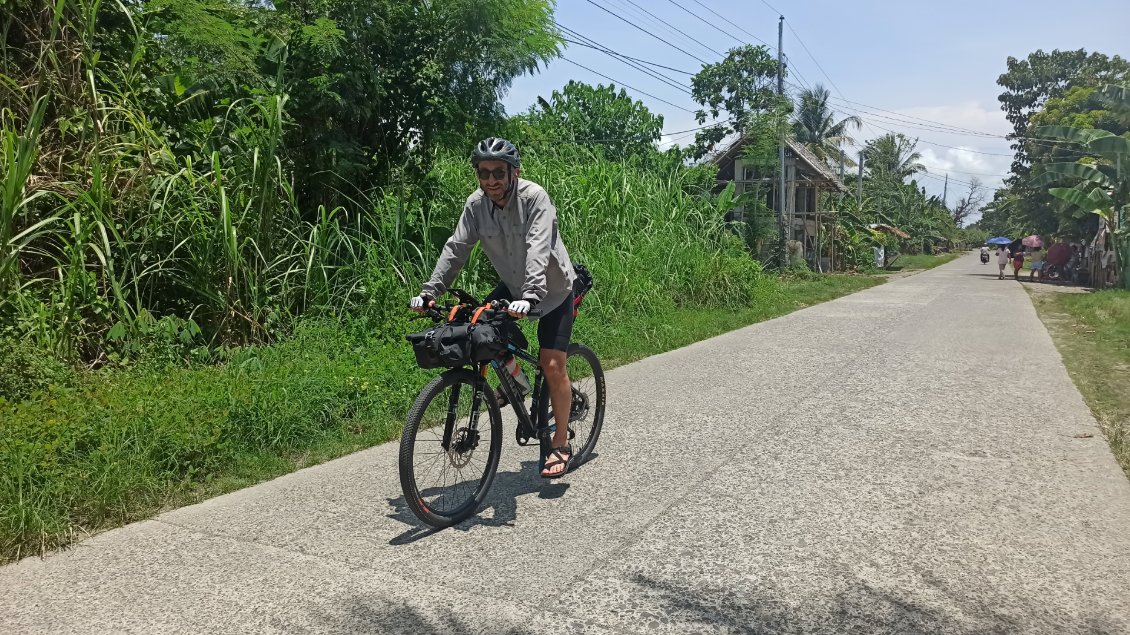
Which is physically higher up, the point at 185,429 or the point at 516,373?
the point at 516,373

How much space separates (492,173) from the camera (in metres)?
4.08

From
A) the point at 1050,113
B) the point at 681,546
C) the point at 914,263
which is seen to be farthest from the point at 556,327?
the point at 914,263

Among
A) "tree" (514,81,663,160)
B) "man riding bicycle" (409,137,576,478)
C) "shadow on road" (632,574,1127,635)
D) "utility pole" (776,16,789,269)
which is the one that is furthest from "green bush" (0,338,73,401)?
"utility pole" (776,16,789,269)

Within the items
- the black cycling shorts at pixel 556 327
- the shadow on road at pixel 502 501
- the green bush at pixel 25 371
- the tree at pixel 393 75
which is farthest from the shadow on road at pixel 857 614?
the tree at pixel 393 75

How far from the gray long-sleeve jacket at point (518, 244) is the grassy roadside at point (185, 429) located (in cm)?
176

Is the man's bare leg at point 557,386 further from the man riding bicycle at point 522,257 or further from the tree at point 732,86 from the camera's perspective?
the tree at point 732,86

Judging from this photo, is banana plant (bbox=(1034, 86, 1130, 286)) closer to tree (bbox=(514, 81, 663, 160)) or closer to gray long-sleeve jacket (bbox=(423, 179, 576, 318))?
tree (bbox=(514, 81, 663, 160))

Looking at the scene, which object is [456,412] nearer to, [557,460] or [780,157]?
[557,460]

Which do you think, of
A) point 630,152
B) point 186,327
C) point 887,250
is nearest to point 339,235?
point 186,327

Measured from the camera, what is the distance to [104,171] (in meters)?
6.66

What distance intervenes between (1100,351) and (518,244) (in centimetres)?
934

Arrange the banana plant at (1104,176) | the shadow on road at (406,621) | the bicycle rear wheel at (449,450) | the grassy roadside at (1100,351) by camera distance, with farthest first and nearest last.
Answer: the banana plant at (1104,176) < the grassy roadside at (1100,351) < the bicycle rear wheel at (449,450) < the shadow on road at (406,621)

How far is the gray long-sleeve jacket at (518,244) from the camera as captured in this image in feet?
13.7

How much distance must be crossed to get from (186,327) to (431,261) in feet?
9.71
